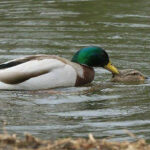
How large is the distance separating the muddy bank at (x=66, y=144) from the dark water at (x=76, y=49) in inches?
58.6

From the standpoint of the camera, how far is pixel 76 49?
13.5m

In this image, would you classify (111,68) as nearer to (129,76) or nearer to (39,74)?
(129,76)

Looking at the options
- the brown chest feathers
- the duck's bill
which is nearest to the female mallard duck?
the brown chest feathers

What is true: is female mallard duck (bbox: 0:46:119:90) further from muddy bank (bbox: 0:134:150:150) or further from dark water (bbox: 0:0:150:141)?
muddy bank (bbox: 0:134:150:150)

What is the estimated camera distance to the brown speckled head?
11.6m

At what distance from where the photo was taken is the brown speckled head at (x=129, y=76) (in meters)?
11.6

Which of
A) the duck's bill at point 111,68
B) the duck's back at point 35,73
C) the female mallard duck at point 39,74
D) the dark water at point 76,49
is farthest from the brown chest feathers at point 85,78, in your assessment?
the duck's bill at point 111,68

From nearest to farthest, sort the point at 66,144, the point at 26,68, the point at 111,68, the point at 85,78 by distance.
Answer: the point at 66,144 < the point at 26,68 < the point at 85,78 < the point at 111,68

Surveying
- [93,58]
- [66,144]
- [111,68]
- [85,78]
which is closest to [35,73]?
[85,78]

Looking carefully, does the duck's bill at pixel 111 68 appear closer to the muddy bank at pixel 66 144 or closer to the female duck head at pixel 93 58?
the female duck head at pixel 93 58

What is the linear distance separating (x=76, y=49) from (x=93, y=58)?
155cm

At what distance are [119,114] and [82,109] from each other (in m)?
0.59

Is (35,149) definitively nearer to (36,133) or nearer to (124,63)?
(36,133)

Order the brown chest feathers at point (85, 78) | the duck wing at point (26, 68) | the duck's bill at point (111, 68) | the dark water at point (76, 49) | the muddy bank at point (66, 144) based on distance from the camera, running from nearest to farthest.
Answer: the muddy bank at point (66, 144) < the dark water at point (76, 49) < the duck wing at point (26, 68) < the brown chest feathers at point (85, 78) < the duck's bill at point (111, 68)
